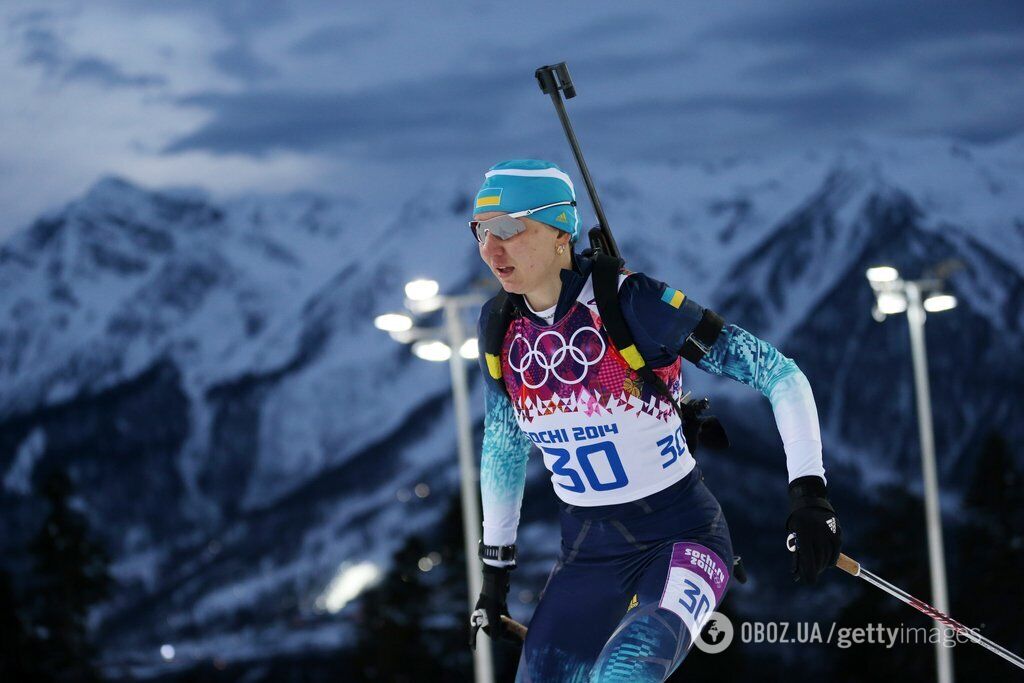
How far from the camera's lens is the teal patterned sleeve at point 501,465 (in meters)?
4.52

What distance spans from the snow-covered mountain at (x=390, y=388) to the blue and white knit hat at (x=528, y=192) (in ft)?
278

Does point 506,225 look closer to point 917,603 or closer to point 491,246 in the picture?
→ point 491,246

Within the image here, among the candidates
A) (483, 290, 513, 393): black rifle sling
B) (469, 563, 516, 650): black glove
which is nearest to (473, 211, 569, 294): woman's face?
(483, 290, 513, 393): black rifle sling

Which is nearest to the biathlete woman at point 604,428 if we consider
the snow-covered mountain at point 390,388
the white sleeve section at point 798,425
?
the white sleeve section at point 798,425

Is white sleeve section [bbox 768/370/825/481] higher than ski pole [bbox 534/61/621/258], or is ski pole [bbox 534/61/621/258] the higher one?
ski pole [bbox 534/61/621/258]

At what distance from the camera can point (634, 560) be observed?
13.5 feet

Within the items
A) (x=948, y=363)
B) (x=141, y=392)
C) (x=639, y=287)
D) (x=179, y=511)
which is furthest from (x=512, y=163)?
(x=141, y=392)

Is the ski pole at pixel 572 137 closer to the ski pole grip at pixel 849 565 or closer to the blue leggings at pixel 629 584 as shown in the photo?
the blue leggings at pixel 629 584

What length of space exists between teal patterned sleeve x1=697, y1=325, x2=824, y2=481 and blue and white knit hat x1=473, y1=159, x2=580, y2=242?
75 centimetres

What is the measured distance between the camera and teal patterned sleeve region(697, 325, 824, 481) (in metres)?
3.90

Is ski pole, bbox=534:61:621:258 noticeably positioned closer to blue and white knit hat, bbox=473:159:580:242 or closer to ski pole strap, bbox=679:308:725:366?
blue and white knit hat, bbox=473:159:580:242

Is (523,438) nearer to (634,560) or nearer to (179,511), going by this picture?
(634,560)

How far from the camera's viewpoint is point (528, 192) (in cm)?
422

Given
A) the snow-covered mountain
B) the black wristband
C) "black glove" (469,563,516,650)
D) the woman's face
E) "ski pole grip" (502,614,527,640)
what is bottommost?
the snow-covered mountain
